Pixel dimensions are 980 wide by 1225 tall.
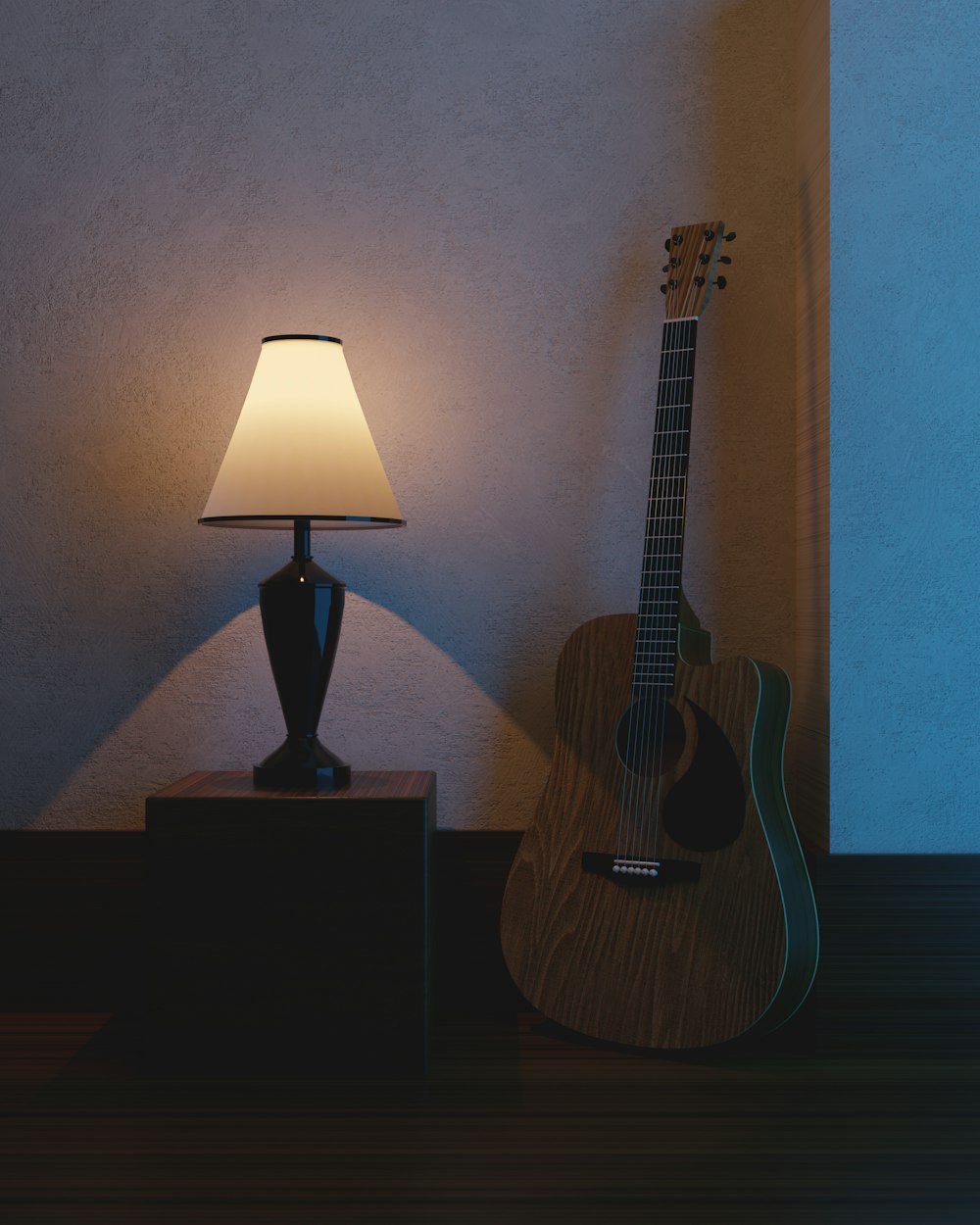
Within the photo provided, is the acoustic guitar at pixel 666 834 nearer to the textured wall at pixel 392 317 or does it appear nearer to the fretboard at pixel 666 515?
the fretboard at pixel 666 515

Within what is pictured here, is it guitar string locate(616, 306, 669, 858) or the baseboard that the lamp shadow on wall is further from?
guitar string locate(616, 306, 669, 858)

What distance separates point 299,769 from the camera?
164 centimetres

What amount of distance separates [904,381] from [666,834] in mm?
874

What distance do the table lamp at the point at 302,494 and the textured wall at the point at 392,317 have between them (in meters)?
0.25

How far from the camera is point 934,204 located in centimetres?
172

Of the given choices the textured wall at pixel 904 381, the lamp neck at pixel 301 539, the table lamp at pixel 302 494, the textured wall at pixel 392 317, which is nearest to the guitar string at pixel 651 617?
the textured wall at pixel 392 317

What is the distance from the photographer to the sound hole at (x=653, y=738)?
5.40ft

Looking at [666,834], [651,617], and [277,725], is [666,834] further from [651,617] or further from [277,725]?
[277,725]

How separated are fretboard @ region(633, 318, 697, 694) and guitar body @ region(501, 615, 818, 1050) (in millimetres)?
37

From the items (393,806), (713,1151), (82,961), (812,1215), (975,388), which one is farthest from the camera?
(82,961)

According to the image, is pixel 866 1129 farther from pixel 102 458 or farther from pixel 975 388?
pixel 102 458

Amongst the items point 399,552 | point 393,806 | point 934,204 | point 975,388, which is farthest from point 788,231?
point 393,806

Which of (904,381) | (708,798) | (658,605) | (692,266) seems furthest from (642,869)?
(692,266)

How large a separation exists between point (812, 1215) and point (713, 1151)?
166 mm
